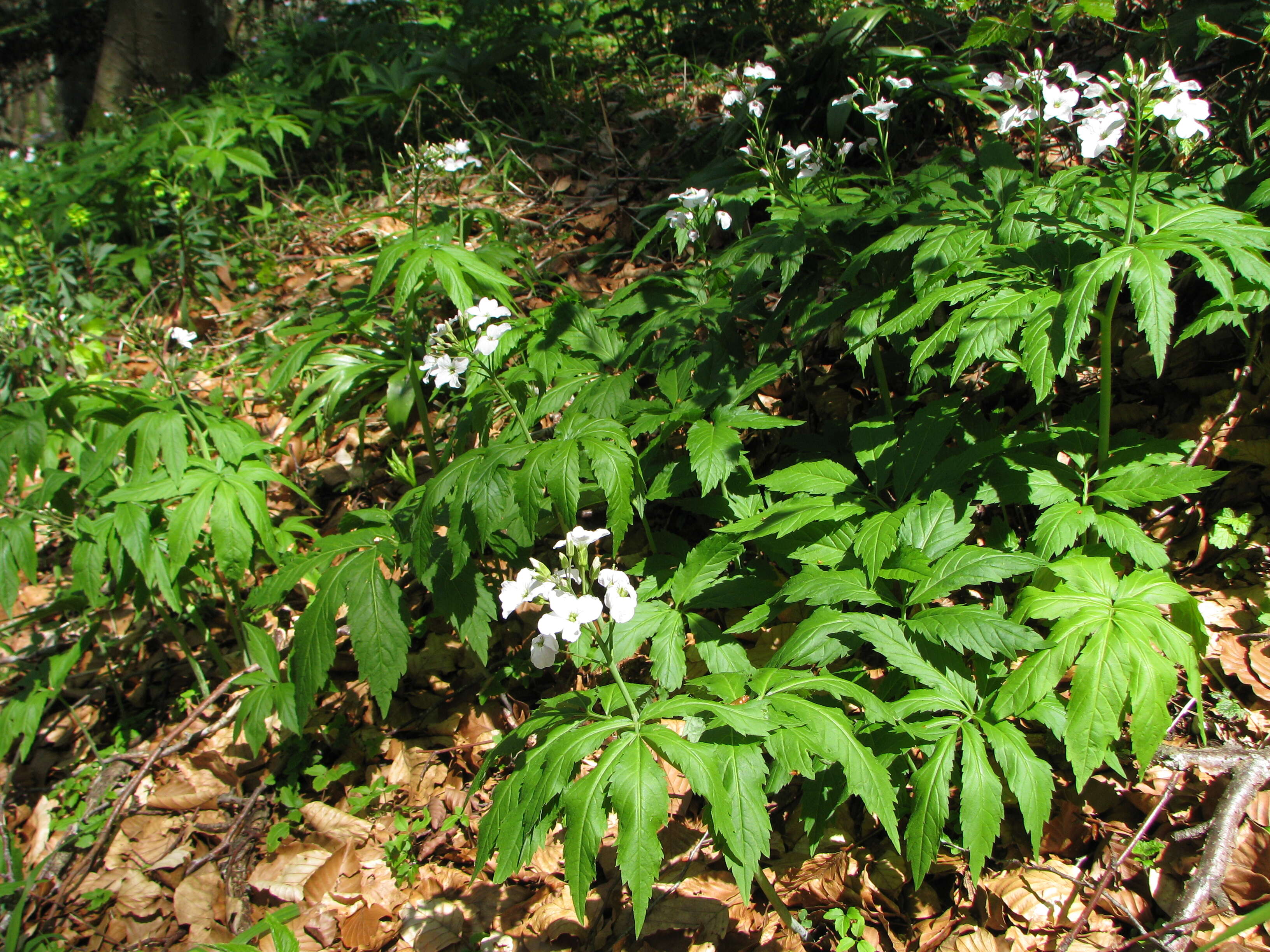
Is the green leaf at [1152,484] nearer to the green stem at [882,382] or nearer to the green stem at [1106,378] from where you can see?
the green stem at [1106,378]

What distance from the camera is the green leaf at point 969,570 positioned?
74.5 inches

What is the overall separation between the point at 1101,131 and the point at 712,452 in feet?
4.42

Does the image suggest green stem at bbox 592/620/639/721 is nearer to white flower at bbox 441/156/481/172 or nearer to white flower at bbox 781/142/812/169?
white flower at bbox 781/142/812/169

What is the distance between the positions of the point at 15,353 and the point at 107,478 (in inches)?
54.4

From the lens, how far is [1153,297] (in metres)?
1.71

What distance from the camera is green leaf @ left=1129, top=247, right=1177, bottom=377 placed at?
1.66m

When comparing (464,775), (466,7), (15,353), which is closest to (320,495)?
(15,353)

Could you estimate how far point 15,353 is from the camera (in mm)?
3785

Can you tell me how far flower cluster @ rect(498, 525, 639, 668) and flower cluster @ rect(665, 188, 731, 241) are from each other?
1.40 metres

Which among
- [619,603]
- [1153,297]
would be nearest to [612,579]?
[619,603]

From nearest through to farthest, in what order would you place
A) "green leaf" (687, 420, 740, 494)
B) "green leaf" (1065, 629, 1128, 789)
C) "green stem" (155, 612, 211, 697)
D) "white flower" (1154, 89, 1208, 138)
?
"green leaf" (1065, 629, 1128, 789) < "white flower" (1154, 89, 1208, 138) < "green leaf" (687, 420, 740, 494) < "green stem" (155, 612, 211, 697)

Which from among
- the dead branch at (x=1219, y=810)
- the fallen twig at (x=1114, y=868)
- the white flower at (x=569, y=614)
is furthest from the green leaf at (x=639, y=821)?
the dead branch at (x=1219, y=810)

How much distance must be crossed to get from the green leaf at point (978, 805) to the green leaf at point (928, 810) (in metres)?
0.04

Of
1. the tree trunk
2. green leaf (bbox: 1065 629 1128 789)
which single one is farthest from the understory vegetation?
the tree trunk
